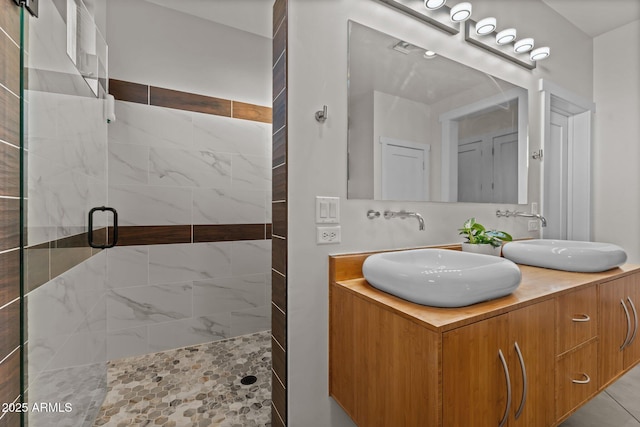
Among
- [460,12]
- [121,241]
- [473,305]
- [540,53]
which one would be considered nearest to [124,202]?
[121,241]

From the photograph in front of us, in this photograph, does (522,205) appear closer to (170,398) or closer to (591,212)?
(591,212)

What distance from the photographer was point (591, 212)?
8.09 feet

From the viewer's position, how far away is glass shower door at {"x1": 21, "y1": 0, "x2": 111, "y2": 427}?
82 centimetres

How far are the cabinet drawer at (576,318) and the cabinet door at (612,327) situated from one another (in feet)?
0.26

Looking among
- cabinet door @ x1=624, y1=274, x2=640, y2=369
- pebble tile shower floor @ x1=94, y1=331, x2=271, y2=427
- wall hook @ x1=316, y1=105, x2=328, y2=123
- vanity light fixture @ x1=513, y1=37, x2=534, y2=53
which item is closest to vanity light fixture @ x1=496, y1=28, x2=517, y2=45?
vanity light fixture @ x1=513, y1=37, x2=534, y2=53

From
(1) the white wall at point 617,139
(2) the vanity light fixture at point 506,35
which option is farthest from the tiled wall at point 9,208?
(1) the white wall at point 617,139

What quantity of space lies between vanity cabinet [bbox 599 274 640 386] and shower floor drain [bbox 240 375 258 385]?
1.78m

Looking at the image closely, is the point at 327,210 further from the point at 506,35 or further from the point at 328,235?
the point at 506,35

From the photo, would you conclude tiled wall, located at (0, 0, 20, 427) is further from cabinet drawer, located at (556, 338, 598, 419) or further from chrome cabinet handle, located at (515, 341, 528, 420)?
cabinet drawer, located at (556, 338, 598, 419)

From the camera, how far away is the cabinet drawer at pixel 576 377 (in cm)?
110

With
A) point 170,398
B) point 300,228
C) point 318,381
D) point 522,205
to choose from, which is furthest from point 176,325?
point 522,205

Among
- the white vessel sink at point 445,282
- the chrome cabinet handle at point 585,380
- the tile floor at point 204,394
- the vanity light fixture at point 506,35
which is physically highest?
the vanity light fixture at point 506,35

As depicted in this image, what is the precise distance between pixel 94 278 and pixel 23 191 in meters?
0.82

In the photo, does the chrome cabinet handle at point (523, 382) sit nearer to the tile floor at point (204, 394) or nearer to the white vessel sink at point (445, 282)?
the white vessel sink at point (445, 282)
